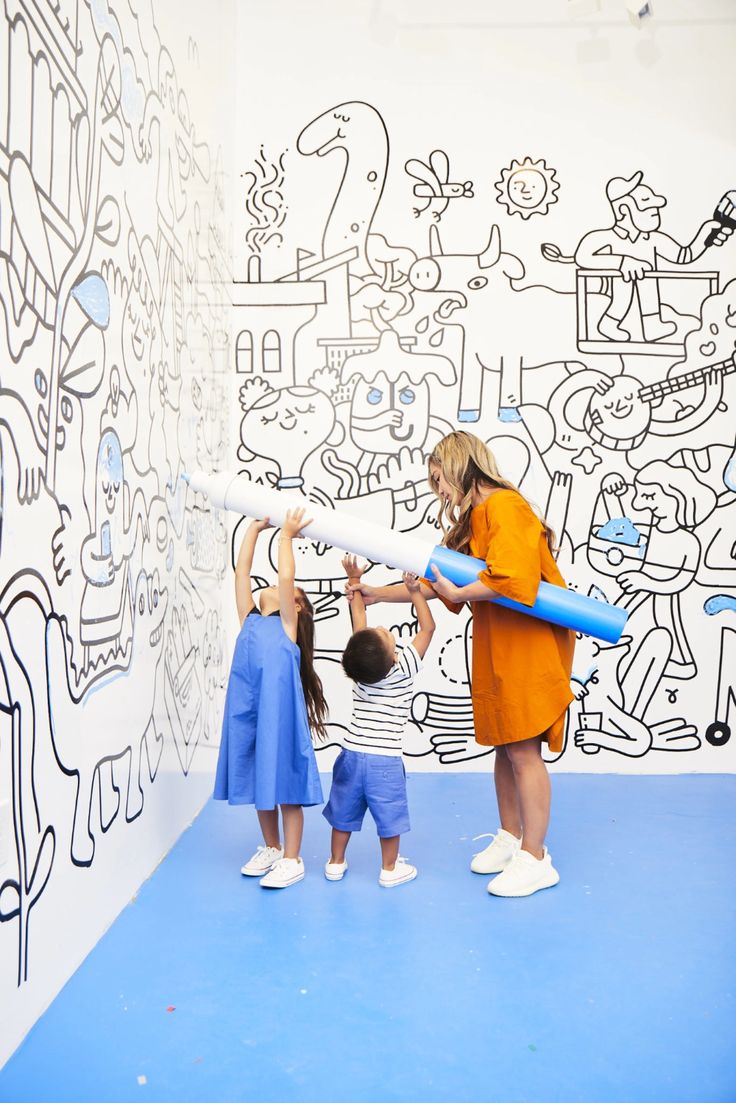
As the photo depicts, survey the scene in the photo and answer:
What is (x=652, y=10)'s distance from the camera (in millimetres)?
3650

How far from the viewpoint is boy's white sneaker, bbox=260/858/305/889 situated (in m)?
2.37

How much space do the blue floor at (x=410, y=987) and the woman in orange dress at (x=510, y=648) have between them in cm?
14

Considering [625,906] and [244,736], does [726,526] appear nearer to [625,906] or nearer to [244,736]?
[625,906]

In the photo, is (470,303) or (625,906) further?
(470,303)

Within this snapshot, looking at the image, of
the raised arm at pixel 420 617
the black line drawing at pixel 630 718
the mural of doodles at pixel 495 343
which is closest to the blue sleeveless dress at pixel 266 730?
the raised arm at pixel 420 617

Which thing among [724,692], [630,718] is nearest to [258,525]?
[630,718]

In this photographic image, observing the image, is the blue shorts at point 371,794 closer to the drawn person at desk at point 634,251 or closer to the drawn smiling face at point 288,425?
the drawn smiling face at point 288,425

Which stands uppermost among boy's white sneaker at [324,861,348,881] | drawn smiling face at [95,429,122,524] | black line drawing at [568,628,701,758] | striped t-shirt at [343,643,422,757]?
drawn smiling face at [95,429,122,524]

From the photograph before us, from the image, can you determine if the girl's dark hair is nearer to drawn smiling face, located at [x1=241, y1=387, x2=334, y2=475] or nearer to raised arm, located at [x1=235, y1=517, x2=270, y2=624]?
raised arm, located at [x1=235, y1=517, x2=270, y2=624]

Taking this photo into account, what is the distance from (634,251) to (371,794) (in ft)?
8.03

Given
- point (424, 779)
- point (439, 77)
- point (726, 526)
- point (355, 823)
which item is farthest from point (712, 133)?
point (355, 823)

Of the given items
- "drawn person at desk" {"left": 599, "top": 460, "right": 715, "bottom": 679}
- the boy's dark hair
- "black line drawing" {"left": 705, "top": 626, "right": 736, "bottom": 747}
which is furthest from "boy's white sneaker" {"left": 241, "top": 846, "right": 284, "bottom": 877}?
"black line drawing" {"left": 705, "top": 626, "right": 736, "bottom": 747}

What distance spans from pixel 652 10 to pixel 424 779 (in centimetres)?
320

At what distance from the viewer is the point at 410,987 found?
1.85 m
